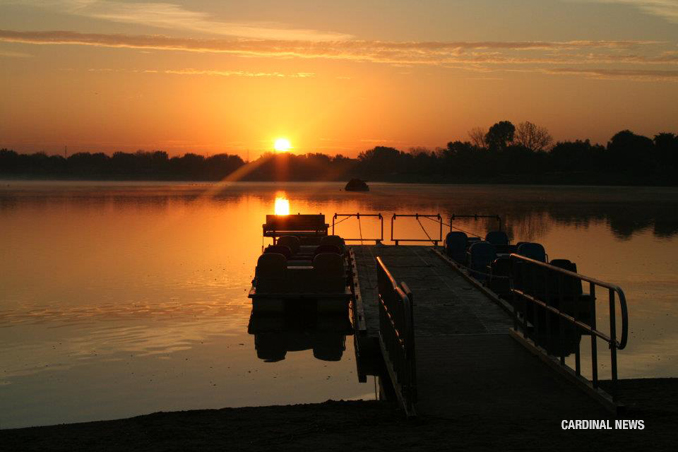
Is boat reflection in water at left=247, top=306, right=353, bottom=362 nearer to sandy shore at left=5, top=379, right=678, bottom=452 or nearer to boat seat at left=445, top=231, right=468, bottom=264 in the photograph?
sandy shore at left=5, top=379, right=678, bottom=452

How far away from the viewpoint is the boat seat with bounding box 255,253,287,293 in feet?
63.9

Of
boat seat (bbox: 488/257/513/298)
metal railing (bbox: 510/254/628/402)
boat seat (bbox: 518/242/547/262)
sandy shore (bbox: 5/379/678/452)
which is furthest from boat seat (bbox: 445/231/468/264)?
sandy shore (bbox: 5/379/678/452)

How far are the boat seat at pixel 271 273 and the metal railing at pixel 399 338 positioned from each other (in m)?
6.48

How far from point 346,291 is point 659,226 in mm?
37329

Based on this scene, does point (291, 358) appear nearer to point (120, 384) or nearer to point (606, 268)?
point (120, 384)

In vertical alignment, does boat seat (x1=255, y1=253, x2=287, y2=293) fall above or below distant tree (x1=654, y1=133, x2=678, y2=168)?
below

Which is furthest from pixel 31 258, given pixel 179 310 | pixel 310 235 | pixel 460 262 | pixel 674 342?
pixel 674 342

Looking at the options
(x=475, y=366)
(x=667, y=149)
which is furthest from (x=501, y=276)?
(x=667, y=149)

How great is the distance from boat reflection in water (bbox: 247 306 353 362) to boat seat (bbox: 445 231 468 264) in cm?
804

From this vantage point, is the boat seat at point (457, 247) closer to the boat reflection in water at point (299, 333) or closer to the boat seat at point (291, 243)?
the boat seat at point (291, 243)

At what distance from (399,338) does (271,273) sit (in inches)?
396

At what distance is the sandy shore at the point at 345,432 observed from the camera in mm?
7695

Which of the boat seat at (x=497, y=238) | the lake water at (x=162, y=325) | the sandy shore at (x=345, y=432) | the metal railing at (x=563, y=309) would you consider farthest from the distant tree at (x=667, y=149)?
the sandy shore at (x=345, y=432)

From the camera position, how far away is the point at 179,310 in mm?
20250
